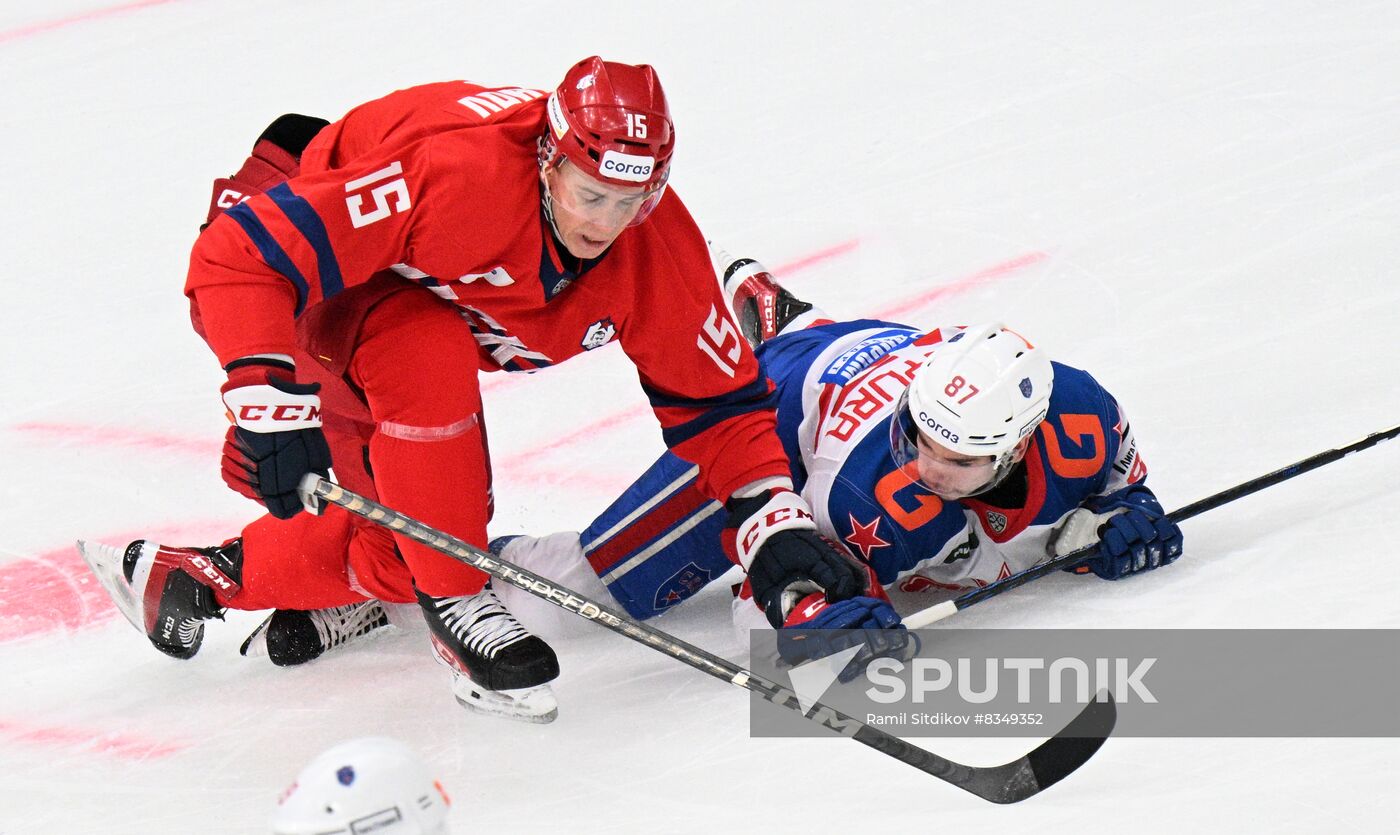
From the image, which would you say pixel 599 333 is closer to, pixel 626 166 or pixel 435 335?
pixel 435 335

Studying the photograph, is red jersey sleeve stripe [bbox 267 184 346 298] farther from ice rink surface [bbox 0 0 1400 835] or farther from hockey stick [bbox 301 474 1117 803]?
ice rink surface [bbox 0 0 1400 835]

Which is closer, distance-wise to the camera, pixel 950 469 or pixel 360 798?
pixel 360 798

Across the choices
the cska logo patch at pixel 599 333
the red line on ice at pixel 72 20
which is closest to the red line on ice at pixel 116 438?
the cska logo patch at pixel 599 333

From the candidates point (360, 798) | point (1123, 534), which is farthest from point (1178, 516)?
point (360, 798)

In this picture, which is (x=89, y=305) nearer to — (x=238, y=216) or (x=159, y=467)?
(x=159, y=467)

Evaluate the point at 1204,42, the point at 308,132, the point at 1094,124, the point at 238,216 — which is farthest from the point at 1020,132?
the point at 238,216

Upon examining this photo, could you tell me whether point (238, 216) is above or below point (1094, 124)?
above

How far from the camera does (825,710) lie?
9.14 feet

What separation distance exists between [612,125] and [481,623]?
3.39ft

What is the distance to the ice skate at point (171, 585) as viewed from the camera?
3402mm

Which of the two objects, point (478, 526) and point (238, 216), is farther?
point (478, 526)

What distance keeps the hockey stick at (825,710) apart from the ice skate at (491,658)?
159 mm

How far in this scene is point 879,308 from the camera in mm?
4898

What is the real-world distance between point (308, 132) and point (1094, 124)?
3.27m
